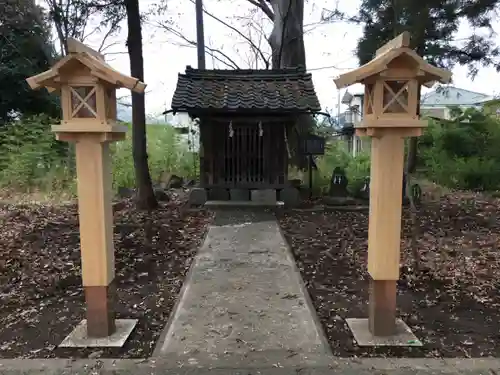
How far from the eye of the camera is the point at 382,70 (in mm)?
3188

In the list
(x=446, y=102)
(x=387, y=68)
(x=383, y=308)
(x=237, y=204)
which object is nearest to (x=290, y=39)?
(x=237, y=204)

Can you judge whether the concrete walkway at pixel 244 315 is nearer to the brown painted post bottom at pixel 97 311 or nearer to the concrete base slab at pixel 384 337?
the concrete base slab at pixel 384 337

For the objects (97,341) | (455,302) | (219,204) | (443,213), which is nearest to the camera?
(97,341)

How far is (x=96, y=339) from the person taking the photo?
344cm

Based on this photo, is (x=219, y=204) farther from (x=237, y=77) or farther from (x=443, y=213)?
(x=443, y=213)

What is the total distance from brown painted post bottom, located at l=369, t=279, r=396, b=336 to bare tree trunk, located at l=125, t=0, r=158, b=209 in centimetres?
583

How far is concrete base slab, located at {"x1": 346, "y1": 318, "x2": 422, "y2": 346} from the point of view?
3.36 metres

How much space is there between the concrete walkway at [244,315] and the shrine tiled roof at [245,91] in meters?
3.53

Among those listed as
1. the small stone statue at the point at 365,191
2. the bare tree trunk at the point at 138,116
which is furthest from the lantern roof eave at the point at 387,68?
the small stone statue at the point at 365,191

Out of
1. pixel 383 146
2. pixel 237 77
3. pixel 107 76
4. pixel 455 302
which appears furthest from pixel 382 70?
pixel 237 77

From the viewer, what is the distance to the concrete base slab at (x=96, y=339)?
335 centimetres

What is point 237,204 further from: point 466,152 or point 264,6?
point 264,6

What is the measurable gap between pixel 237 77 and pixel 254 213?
3.34 metres

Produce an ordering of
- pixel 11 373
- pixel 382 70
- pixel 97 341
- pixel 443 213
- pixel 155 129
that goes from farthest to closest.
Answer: pixel 155 129 → pixel 443 213 → pixel 97 341 → pixel 382 70 → pixel 11 373
